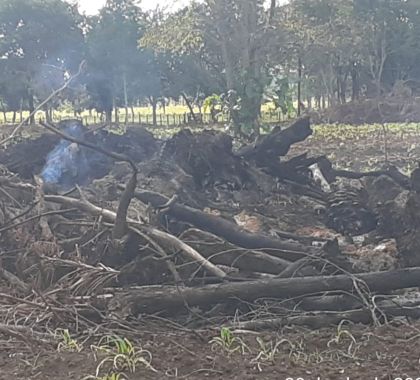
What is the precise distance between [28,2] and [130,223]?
115 ft

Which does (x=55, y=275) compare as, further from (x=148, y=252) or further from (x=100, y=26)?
(x=100, y=26)

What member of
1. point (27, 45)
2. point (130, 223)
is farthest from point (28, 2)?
point (130, 223)

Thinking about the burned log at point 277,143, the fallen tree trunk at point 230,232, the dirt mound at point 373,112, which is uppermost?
the burned log at point 277,143

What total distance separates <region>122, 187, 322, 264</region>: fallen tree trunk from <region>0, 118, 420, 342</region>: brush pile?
0.01m

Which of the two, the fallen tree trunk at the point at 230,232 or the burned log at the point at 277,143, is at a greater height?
the burned log at the point at 277,143

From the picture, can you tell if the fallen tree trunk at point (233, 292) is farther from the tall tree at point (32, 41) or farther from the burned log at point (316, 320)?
the tall tree at point (32, 41)

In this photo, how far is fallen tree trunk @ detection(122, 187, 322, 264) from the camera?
19.8 ft

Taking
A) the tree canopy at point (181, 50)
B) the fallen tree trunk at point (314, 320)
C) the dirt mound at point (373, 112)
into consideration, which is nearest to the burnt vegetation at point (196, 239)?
the fallen tree trunk at point (314, 320)

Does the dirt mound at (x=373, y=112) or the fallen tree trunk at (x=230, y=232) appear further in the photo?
the dirt mound at (x=373, y=112)

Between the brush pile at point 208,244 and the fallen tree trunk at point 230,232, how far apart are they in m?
0.01

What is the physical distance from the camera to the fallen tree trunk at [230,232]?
6.04 meters

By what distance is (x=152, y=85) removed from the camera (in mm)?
42250

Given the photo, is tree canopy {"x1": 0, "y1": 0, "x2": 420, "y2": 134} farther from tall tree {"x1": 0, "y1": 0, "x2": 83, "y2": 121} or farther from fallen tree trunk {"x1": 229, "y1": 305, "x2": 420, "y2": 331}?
fallen tree trunk {"x1": 229, "y1": 305, "x2": 420, "y2": 331}

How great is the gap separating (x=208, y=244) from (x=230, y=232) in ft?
2.52
